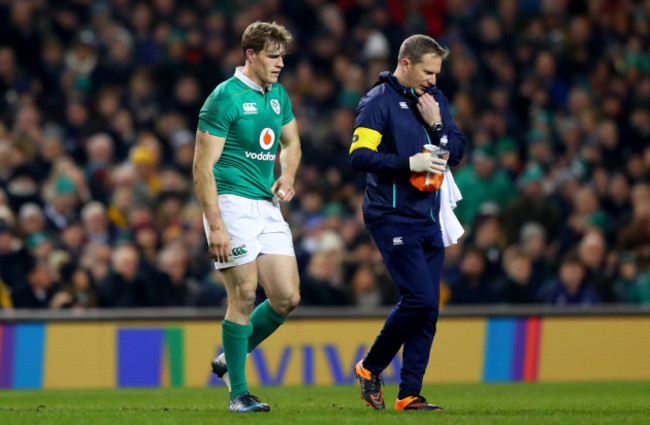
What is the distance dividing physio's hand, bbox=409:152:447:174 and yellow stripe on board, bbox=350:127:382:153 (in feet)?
0.86

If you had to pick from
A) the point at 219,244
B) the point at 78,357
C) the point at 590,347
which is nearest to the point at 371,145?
the point at 219,244

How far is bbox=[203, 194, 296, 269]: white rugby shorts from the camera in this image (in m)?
7.66

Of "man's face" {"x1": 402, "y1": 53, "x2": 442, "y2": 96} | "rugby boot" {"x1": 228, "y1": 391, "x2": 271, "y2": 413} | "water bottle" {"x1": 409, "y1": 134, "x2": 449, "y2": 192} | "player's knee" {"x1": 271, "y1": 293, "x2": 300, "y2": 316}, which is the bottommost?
"rugby boot" {"x1": 228, "y1": 391, "x2": 271, "y2": 413}

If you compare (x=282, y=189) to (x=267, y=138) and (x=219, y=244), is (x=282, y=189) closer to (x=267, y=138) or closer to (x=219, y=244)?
(x=267, y=138)

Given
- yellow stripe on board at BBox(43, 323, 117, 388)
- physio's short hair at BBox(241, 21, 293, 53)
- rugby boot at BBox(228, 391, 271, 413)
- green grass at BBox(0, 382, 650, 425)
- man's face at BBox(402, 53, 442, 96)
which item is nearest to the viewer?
green grass at BBox(0, 382, 650, 425)

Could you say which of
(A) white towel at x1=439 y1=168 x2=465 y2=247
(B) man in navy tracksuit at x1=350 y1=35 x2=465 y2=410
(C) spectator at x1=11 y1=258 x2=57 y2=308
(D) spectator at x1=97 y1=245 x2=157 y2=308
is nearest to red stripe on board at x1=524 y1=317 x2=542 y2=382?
(D) spectator at x1=97 y1=245 x2=157 y2=308

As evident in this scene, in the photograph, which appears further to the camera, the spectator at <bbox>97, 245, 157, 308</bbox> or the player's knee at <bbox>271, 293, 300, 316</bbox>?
the spectator at <bbox>97, 245, 157, 308</bbox>

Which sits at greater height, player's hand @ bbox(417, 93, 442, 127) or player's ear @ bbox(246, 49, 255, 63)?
player's ear @ bbox(246, 49, 255, 63)

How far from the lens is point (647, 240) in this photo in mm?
14492

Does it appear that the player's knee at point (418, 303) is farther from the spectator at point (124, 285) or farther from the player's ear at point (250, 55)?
the spectator at point (124, 285)

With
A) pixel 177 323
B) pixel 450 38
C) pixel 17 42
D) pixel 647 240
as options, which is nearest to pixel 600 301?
pixel 647 240

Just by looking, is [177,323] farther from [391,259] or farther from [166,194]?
[391,259]

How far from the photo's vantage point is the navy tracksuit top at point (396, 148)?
7.94 metres

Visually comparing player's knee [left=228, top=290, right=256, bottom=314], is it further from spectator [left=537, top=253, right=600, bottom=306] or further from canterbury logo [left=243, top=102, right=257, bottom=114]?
spectator [left=537, top=253, right=600, bottom=306]
